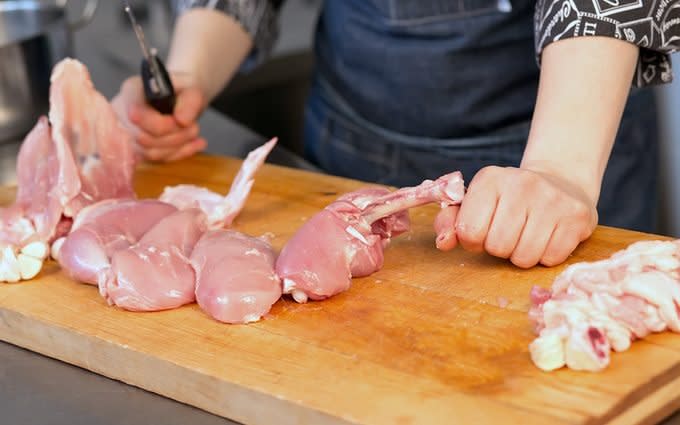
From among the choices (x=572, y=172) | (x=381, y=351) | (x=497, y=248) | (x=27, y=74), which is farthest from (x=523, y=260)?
(x=27, y=74)

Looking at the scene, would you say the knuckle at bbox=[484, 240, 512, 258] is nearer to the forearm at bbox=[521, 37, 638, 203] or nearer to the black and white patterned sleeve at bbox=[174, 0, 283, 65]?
the forearm at bbox=[521, 37, 638, 203]

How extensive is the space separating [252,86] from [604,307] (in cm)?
166

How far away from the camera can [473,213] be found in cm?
126

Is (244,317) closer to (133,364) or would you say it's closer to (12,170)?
(133,364)

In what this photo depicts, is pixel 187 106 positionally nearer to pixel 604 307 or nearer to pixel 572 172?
pixel 572 172

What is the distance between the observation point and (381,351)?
44.5 inches

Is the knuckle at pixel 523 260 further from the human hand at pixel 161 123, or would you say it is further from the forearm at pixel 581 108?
the human hand at pixel 161 123

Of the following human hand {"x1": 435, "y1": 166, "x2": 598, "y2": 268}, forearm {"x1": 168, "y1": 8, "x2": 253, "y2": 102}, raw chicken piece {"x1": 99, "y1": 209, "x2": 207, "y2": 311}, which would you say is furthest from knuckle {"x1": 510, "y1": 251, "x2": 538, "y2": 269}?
forearm {"x1": 168, "y1": 8, "x2": 253, "y2": 102}

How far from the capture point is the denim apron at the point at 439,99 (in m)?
1.78

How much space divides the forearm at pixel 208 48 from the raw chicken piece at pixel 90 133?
1.08ft

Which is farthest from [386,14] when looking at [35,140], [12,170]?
[12,170]

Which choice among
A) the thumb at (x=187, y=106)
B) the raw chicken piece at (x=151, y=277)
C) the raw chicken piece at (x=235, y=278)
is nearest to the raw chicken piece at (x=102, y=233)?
the raw chicken piece at (x=151, y=277)

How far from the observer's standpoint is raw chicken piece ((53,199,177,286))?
53.8 inches

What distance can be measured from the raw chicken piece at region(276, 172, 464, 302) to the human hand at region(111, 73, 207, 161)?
608 millimetres
